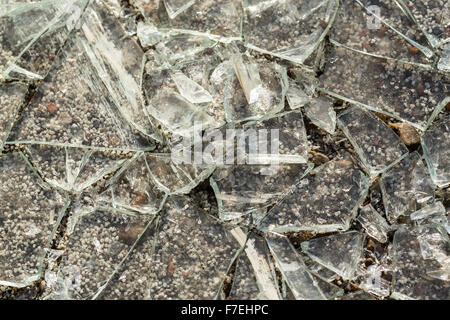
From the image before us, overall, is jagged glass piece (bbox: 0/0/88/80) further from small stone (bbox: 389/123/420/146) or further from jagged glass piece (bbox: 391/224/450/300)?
jagged glass piece (bbox: 391/224/450/300)

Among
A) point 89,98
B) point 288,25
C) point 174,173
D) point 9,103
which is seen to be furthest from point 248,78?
point 9,103

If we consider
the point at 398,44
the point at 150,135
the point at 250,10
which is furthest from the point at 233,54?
the point at 398,44

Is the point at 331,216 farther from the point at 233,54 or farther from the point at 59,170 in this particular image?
the point at 59,170

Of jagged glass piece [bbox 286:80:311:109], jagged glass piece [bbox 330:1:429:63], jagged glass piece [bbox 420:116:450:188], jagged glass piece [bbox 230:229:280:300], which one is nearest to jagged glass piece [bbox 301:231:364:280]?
jagged glass piece [bbox 230:229:280:300]

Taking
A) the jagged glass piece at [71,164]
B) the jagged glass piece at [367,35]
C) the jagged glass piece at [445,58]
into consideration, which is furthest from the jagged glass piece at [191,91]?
the jagged glass piece at [445,58]

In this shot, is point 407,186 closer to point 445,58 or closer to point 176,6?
point 445,58

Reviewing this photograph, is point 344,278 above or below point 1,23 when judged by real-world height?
below

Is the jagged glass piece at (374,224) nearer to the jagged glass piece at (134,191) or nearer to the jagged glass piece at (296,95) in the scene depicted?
the jagged glass piece at (296,95)
